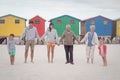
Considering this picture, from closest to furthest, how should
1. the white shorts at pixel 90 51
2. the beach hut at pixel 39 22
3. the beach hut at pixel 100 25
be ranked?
1. the white shorts at pixel 90 51
2. the beach hut at pixel 39 22
3. the beach hut at pixel 100 25

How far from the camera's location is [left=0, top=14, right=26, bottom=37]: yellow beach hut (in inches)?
1565

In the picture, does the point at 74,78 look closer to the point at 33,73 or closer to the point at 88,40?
→ the point at 33,73

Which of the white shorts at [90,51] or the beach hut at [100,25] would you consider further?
the beach hut at [100,25]

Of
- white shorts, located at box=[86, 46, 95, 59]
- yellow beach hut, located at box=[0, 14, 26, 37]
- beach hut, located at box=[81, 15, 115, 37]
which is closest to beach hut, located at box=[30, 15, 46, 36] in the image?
yellow beach hut, located at box=[0, 14, 26, 37]

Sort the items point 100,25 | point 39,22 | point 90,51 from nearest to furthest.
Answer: point 90,51 < point 39,22 < point 100,25

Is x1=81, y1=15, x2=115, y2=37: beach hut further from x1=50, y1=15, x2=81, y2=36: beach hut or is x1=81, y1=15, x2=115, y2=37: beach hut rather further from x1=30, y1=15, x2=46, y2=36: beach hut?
x1=30, y1=15, x2=46, y2=36: beach hut

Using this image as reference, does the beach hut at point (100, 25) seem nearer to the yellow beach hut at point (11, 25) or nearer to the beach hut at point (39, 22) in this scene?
the beach hut at point (39, 22)

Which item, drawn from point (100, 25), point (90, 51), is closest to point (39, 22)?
point (100, 25)

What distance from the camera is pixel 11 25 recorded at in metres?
40.2

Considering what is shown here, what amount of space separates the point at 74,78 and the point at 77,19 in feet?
106

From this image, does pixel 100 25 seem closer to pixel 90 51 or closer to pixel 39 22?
A: pixel 39 22

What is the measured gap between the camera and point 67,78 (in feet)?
31.7

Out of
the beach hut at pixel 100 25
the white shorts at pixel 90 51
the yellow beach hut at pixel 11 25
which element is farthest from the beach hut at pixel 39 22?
the white shorts at pixel 90 51

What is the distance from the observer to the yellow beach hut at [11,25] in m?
39.8
